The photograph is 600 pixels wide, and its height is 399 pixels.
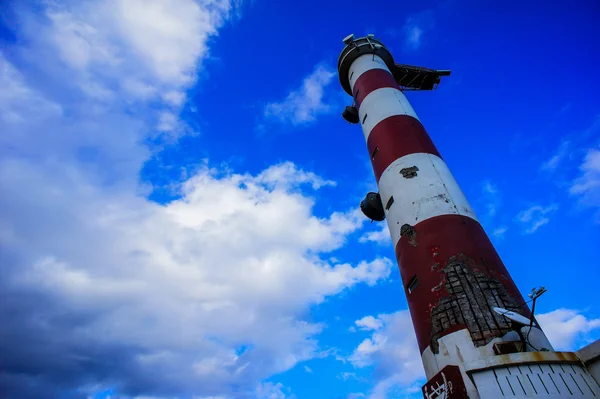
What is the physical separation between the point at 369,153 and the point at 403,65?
29.8ft

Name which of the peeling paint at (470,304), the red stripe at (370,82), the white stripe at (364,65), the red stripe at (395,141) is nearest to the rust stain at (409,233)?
the peeling paint at (470,304)

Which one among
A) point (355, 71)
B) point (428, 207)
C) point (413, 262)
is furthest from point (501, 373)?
point (355, 71)

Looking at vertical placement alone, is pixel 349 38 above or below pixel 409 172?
above

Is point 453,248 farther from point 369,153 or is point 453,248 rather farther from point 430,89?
point 430,89

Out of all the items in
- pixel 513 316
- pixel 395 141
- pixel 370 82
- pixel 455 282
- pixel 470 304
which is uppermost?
pixel 370 82

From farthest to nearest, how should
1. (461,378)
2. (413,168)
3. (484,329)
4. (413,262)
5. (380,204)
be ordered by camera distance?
1. (380,204)
2. (413,168)
3. (413,262)
4. (484,329)
5. (461,378)

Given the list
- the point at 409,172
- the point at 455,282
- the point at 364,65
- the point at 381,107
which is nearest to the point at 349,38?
the point at 364,65

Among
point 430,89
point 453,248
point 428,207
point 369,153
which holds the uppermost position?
point 430,89

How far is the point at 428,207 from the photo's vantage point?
8758 mm

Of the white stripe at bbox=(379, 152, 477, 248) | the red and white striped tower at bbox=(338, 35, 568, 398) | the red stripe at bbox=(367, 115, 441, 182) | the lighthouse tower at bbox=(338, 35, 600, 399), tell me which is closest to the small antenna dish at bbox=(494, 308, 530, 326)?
the lighthouse tower at bbox=(338, 35, 600, 399)

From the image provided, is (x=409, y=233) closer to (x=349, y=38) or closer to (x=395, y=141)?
(x=395, y=141)

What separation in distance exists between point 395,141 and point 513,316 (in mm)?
6340

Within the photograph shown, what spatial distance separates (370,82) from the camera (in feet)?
47.9

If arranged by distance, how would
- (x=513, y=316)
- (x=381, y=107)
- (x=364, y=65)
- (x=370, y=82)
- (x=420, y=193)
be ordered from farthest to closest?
(x=364, y=65) < (x=370, y=82) < (x=381, y=107) < (x=420, y=193) < (x=513, y=316)
